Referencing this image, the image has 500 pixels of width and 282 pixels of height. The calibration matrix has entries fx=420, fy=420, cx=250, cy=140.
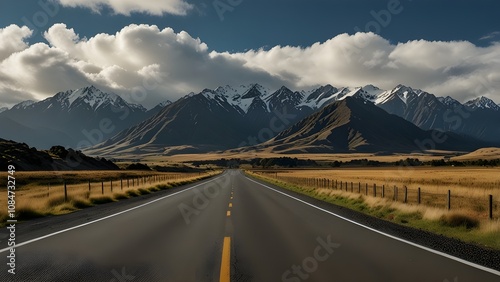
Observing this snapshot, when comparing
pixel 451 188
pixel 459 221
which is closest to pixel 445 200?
pixel 451 188

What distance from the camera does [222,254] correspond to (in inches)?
368

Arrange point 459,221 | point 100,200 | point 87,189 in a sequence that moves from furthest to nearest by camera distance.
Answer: point 87,189, point 100,200, point 459,221

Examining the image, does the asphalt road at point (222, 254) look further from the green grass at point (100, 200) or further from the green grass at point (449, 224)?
the green grass at point (100, 200)

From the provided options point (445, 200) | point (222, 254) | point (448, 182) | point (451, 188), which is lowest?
point (448, 182)

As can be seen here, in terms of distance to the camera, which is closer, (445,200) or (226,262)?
(226,262)

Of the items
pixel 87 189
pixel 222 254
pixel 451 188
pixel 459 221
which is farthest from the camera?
Result: pixel 451 188

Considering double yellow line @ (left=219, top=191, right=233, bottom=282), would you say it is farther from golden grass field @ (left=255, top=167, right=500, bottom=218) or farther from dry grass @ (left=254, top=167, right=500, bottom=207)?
dry grass @ (left=254, top=167, right=500, bottom=207)

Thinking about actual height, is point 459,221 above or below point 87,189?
above

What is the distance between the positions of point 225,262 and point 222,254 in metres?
0.82

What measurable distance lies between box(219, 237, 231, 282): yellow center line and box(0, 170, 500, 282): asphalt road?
0.8 inches

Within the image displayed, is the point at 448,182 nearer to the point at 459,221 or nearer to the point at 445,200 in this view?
the point at 445,200

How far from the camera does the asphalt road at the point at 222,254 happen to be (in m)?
7.60

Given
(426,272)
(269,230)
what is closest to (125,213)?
(269,230)

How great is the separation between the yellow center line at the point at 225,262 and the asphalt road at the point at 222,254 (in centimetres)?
2
